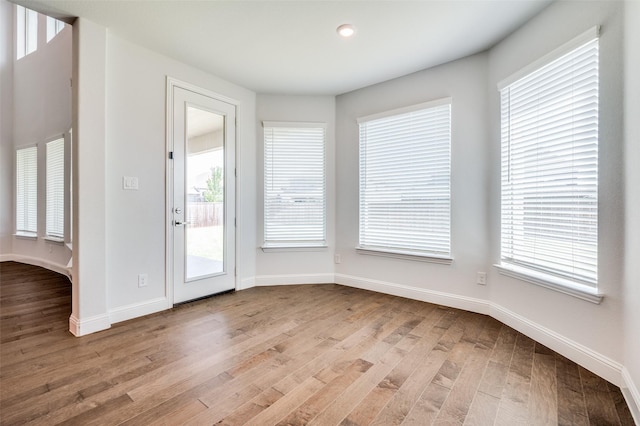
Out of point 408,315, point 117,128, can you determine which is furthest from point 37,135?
point 408,315

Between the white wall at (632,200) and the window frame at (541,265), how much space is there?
20 cm

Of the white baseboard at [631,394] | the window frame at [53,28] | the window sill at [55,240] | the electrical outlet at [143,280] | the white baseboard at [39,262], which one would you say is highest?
the window frame at [53,28]

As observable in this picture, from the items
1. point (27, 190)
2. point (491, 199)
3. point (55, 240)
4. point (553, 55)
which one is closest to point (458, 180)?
point (491, 199)

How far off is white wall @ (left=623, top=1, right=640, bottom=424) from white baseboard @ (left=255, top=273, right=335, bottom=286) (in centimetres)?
294

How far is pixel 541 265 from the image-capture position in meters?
2.35

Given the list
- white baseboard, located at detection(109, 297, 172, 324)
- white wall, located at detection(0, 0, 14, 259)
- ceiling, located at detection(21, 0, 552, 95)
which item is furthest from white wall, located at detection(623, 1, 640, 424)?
white wall, located at detection(0, 0, 14, 259)

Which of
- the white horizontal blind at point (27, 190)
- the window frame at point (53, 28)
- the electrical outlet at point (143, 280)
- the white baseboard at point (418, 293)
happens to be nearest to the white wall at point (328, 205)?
the white baseboard at point (418, 293)

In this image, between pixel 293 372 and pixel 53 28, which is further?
pixel 53 28

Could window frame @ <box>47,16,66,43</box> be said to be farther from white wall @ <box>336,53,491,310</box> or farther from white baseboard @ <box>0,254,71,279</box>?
white wall @ <box>336,53,491,310</box>

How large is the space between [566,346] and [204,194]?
3617 millimetres

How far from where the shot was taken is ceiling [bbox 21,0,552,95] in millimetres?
2244

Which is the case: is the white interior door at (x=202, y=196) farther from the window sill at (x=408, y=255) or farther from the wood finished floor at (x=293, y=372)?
the window sill at (x=408, y=255)

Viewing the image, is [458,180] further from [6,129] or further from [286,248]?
[6,129]

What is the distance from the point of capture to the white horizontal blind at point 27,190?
17.3ft
